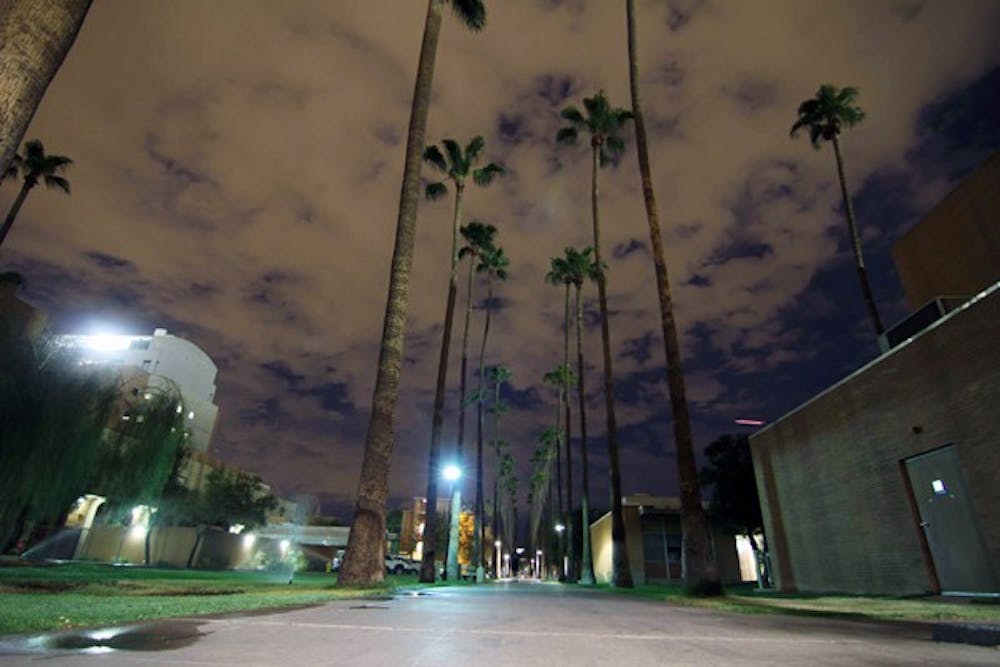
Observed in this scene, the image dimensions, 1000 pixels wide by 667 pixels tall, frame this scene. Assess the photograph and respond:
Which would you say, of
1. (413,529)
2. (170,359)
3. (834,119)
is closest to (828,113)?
(834,119)

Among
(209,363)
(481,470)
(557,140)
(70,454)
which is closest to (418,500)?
(209,363)

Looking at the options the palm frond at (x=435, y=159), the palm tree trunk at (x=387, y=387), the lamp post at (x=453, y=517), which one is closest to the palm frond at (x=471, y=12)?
the palm tree trunk at (x=387, y=387)

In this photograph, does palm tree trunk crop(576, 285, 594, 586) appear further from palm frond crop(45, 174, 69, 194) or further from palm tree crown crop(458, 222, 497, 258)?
palm frond crop(45, 174, 69, 194)

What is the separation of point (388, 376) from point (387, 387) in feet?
0.89

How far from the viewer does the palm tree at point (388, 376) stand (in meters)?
11.2

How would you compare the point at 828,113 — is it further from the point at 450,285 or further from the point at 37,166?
the point at 37,166

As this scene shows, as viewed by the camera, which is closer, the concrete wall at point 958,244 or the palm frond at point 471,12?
the concrete wall at point 958,244

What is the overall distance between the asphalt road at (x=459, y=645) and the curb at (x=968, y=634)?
0.35ft

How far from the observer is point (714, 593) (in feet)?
42.1

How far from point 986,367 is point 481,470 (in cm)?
3222

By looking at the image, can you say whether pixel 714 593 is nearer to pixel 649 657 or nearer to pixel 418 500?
pixel 649 657

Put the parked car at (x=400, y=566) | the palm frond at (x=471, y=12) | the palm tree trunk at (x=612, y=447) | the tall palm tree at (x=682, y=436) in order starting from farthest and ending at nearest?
1. the parked car at (x=400, y=566)
2. the palm tree trunk at (x=612, y=447)
3. the palm frond at (x=471, y=12)
4. the tall palm tree at (x=682, y=436)

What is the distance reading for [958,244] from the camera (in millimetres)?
18797

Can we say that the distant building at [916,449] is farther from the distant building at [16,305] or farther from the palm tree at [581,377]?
the distant building at [16,305]
